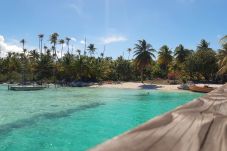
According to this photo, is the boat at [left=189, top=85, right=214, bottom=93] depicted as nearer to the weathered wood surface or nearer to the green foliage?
the green foliage

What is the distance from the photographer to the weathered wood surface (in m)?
1.05

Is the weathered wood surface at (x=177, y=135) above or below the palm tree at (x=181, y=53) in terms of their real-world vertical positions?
below

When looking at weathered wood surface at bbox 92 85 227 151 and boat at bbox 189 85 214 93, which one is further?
boat at bbox 189 85 214 93

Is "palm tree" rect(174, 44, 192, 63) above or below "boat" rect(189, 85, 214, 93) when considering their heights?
above

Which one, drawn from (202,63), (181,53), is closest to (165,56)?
(181,53)

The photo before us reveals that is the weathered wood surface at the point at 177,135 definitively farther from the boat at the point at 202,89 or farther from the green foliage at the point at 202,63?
the green foliage at the point at 202,63

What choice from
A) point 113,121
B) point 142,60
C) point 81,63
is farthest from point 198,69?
point 113,121

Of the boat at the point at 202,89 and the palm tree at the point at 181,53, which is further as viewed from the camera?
the palm tree at the point at 181,53

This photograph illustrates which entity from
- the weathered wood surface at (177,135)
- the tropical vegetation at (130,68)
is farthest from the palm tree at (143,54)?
the weathered wood surface at (177,135)

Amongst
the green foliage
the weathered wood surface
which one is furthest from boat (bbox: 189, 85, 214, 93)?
the weathered wood surface

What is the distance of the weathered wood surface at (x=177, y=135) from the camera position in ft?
3.45

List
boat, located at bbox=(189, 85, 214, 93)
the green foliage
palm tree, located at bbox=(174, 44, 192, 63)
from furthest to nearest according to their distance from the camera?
palm tree, located at bbox=(174, 44, 192, 63)
the green foliage
boat, located at bbox=(189, 85, 214, 93)

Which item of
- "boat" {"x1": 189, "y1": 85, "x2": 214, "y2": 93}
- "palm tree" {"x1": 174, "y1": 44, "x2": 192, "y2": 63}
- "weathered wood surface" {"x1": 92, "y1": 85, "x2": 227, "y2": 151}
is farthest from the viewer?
"palm tree" {"x1": 174, "y1": 44, "x2": 192, "y2": 63}

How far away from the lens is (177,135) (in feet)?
4.13
